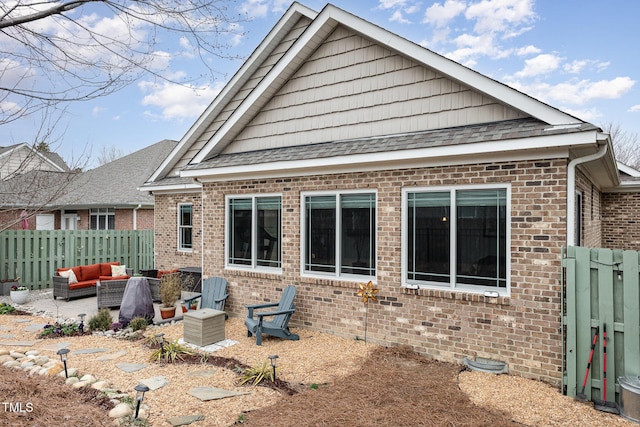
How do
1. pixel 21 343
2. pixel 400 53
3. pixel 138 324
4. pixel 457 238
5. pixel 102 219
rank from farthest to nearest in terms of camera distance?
1. pixel 102 219
2. pixel 138 324
3. pixel 21 343
4. pixel 400 53
5. pixel 457 238

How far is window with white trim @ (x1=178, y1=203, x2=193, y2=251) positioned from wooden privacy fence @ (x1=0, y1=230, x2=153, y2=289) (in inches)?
114

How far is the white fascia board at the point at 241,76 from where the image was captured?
33.3 feet

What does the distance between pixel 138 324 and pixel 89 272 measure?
499cm

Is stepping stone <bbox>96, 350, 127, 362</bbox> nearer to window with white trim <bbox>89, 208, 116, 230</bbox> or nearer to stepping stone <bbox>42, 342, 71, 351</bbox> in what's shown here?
stepping stone <bbox>42, 342, 71, 351</bbox>

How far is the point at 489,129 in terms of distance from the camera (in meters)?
5.98

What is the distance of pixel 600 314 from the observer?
4.84 metres

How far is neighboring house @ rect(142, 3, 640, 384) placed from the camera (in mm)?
5461

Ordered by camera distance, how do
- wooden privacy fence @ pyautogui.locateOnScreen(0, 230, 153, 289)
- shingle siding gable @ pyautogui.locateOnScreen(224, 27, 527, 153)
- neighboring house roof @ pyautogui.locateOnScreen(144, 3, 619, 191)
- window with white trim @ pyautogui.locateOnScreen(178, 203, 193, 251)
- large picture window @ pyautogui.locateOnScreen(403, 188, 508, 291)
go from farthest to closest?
1. window with white trim @ pyautogui.locateOnScreen(178, 203, 193, 251)
2. wooden privacy fence @ pyautogui.locateOnScreen(0, 230, 153, 289)
3. shingle siding gable @ pyautogui.locateOnScreen(224, 27, 527, 153)
4. large picture window @ pyautogui.locateOnScreen(403, 188, 508, 291)
5. neighboring house roof @ pyautogui.locateOnScreen(144, 3, 619, 191)

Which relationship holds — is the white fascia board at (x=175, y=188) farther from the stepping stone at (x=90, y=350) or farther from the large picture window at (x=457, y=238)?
the large picture window at (x=457, y=238)

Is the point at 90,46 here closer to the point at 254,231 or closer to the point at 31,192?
the point at 31,192

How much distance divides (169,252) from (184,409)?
1042 centimetres

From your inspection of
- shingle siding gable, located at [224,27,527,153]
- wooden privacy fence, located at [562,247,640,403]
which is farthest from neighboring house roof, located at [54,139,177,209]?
wooden privacy fence, located at [562,247,640,403]

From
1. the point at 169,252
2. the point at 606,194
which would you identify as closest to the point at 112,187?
the point at 169,252

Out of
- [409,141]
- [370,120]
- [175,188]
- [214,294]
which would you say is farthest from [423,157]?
[175,188]
